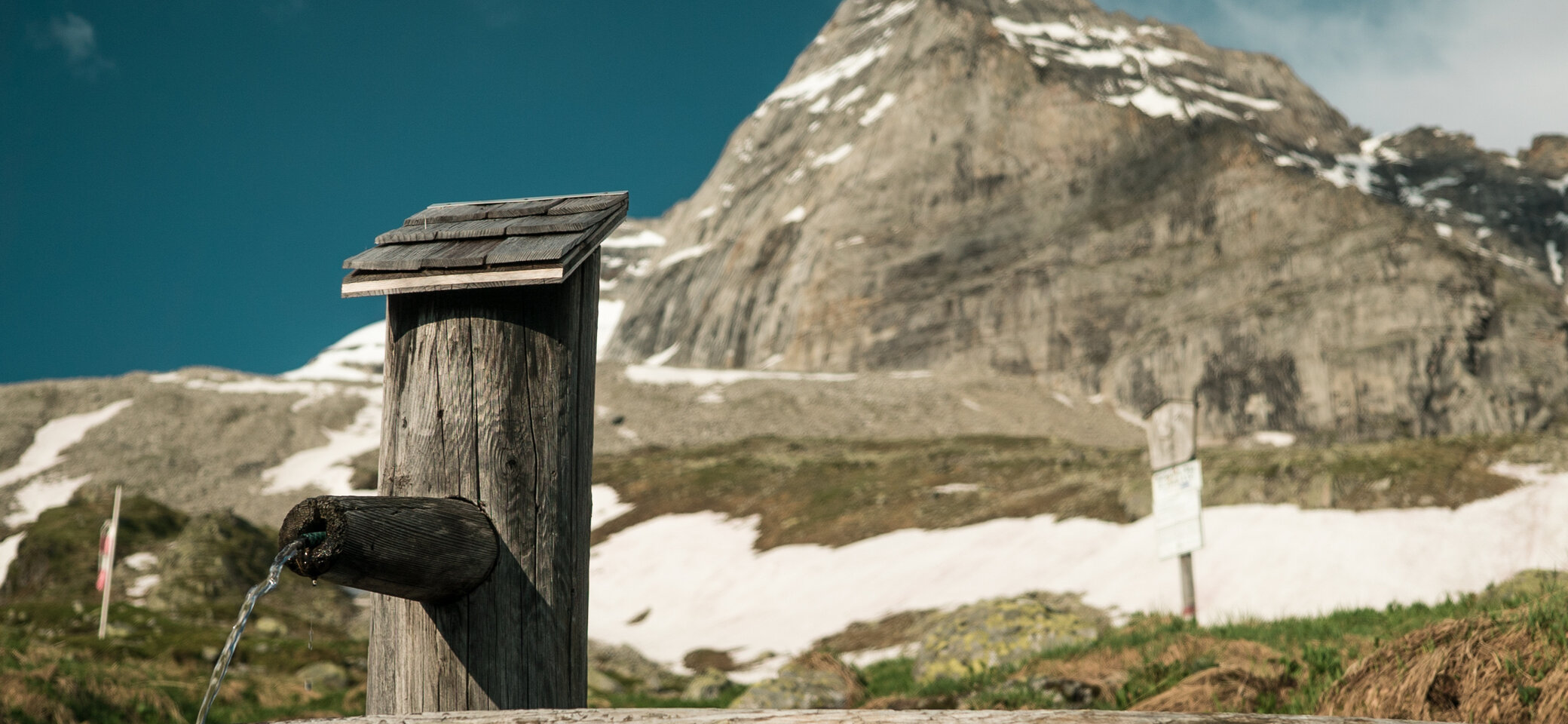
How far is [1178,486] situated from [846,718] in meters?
11.9

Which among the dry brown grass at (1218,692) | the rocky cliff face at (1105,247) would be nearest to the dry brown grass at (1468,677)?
the dry brown grass at (1218,692)

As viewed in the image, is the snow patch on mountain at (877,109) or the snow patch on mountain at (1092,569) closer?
the snow patch on mountain at (1092,569)

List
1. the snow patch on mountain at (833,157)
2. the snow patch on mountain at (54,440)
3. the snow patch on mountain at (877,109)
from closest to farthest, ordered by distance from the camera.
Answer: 1. the snow patch on mountain at (54,440)
2. the snow patch on mountain at (833,157)
3. the snow patch on mountain at (877,109)

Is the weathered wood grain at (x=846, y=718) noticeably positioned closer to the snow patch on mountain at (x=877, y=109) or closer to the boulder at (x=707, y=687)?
the boulder at (x=707, y=687)

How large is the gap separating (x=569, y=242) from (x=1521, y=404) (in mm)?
100004

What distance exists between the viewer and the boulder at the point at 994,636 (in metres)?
11.9

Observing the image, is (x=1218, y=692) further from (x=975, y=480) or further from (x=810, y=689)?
(x=975, y=480)

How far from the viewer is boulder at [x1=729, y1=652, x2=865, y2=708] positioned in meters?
10.7

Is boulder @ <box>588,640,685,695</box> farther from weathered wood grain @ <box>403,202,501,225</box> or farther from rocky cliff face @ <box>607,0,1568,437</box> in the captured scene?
rocky cliff face @ <box>607,0,1568,437</box>

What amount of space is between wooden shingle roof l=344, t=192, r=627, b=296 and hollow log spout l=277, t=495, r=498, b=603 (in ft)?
2.15

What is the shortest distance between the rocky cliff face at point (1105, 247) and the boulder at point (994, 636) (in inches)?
3111

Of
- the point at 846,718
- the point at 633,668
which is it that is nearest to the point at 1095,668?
the point at 846,718

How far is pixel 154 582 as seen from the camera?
1299 inches

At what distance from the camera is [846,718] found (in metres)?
1.74
